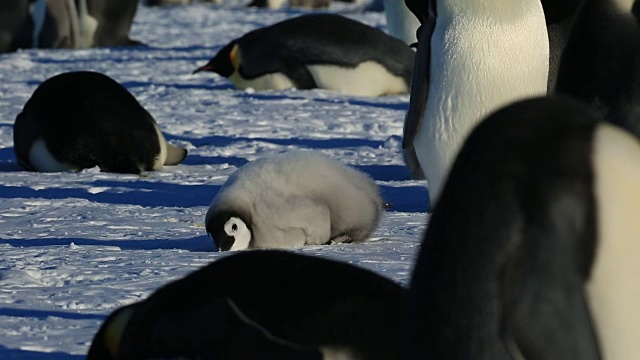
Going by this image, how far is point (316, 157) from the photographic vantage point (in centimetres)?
457

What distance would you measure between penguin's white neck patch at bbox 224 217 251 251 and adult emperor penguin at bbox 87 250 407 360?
178 cm

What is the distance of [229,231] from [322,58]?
16.2 ft

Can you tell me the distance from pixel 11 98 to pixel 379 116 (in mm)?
2424

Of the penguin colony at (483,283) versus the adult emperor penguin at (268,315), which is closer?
the penguin colony at (483,283)

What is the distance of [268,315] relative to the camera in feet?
7.98

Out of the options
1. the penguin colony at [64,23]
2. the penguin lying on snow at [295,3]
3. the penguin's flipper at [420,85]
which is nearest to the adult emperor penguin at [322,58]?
the penguin colony at [64,23]

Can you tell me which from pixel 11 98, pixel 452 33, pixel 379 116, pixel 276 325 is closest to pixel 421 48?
pixel 452 33

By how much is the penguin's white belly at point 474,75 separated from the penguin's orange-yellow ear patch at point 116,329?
2.36 m

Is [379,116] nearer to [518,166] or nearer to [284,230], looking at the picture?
[284,230]

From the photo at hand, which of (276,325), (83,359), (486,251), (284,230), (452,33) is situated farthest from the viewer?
(452,33)

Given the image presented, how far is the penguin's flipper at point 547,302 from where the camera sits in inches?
83.4

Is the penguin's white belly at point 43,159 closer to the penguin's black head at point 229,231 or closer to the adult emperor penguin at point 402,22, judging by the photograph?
the penguin's black head at point 229,231

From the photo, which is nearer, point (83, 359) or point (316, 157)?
point (83, 359)

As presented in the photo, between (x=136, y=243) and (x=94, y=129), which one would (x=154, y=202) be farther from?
(x=136, y=243)
